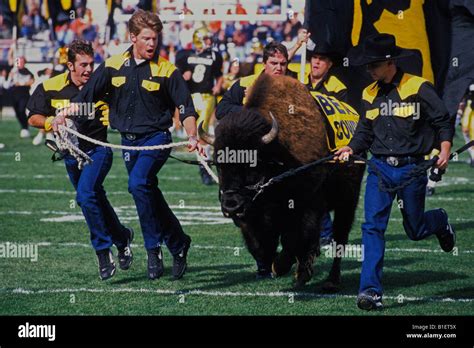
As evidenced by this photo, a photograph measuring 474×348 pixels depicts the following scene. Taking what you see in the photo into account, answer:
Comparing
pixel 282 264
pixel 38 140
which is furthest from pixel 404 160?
pixel 38 140

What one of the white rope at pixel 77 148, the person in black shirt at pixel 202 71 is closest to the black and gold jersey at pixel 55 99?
the white rope at pixel 77 148

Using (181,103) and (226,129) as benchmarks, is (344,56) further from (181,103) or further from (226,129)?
(226,129)

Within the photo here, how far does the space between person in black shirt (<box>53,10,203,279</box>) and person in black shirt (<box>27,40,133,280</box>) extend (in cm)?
40

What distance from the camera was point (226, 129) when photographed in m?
8.55

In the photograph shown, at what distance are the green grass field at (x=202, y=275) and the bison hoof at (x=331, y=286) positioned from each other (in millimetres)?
75

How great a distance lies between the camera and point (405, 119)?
8492mm

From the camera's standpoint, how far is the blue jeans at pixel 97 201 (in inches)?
391

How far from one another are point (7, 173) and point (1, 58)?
635 inches

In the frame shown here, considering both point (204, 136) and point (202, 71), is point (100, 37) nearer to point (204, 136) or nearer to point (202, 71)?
point (202, 71)

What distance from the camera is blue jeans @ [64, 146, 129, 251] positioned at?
994 centimetres

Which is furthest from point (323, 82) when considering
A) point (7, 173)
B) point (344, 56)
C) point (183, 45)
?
point (183, 45)
